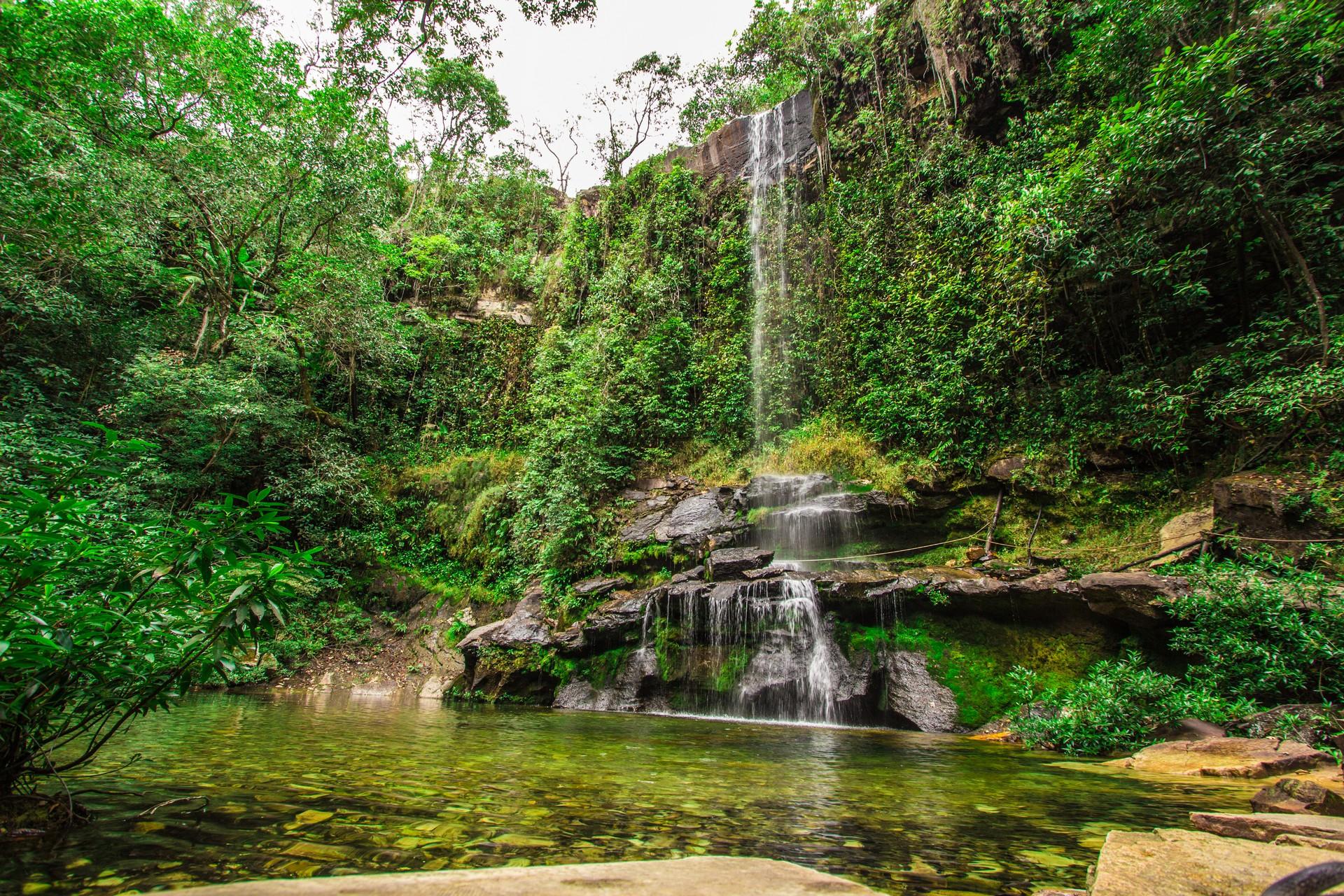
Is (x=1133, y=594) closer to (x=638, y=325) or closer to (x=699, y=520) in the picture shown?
(x=699, y=520)

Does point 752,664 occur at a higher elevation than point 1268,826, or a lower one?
lower

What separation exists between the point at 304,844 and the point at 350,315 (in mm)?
14858

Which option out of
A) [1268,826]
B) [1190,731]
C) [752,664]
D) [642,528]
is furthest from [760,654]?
[1268,826]

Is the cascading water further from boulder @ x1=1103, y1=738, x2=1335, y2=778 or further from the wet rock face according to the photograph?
boulder @ x1=1103, y1=738, x2=1335, y2=778

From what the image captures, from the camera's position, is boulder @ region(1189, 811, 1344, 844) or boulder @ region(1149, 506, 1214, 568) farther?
boulder @ region(1149, 506, 1214, 568)

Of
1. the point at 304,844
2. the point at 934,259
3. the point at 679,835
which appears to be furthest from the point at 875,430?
the point at 304,844

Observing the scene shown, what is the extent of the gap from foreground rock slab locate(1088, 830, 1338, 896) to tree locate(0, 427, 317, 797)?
2.80m

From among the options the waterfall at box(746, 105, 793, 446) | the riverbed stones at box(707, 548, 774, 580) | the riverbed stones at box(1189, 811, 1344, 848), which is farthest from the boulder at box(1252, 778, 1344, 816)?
the waterfall at box(746, 105, 793, 446)

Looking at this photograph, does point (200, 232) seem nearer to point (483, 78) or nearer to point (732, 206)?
point (732, 206)

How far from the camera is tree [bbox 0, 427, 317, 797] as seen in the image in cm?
168

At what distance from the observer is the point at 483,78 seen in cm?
2312

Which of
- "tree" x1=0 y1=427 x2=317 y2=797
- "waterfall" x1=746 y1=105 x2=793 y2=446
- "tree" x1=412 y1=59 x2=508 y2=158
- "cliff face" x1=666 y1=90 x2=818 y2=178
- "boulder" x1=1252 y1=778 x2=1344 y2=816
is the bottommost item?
"boulder" x1=1252 y1=778 x2=1344 y2=816

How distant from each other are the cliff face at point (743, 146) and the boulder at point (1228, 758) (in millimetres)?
15244

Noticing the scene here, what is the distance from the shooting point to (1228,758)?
12.9ft
